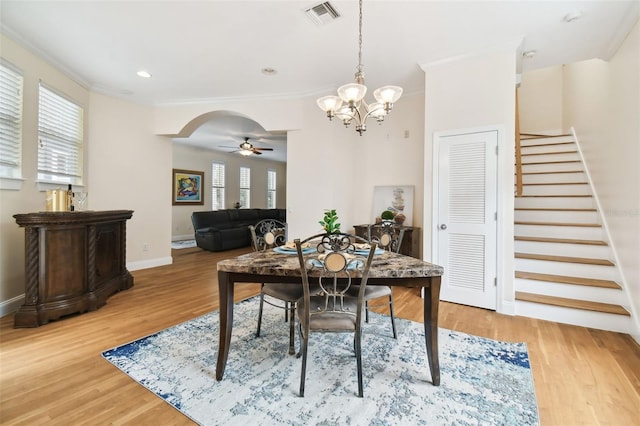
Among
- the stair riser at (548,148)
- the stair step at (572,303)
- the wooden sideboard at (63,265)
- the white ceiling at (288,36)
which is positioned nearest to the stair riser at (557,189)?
the stair riser at (548,148)

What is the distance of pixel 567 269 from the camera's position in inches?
126

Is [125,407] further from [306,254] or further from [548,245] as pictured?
[548,245]

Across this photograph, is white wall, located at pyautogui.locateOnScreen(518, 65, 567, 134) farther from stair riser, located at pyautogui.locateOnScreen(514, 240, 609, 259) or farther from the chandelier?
the chandelier

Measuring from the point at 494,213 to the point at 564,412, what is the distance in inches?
76.5

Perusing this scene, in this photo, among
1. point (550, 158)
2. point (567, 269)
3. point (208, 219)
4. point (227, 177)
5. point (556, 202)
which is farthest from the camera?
point (227, 177)

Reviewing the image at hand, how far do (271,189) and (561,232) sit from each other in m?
9.26

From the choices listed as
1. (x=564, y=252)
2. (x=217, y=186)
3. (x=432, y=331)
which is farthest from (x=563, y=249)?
(x=217, y=186)

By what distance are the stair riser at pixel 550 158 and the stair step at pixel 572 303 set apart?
2665 mm

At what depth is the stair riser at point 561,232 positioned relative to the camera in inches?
138

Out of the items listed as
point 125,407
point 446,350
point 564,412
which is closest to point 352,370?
point 446,350

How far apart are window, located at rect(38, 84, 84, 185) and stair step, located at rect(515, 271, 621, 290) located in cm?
564

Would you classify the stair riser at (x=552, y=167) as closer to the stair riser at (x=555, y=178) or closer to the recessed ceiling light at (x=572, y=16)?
the stair riser at (x=555, y=178)

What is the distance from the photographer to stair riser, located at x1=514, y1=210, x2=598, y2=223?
369cm

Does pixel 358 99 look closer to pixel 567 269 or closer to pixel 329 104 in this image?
pixel 329 104
